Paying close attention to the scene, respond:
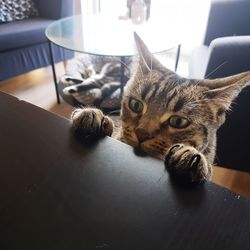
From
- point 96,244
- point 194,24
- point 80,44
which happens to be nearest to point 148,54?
point 96,244

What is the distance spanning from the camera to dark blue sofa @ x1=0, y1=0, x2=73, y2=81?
2064mm

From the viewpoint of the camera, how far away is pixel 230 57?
3.02 ft

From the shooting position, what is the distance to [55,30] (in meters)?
1.89

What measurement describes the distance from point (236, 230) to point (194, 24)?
2447 millimetres

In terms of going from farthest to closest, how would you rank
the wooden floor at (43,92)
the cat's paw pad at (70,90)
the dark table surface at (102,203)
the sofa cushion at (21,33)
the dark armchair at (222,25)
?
the sofa cushion at (21,33), the cat's paw pad at (70,90), the dark armchair at (222,25), the wooden floor at (43,92), the dark table surface at (102,203)

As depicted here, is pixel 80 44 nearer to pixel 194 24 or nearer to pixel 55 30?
pixel 55 30

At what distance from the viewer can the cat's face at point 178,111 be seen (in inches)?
25.4

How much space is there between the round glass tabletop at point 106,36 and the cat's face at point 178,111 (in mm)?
831

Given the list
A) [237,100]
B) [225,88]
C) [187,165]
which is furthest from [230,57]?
[187,165]

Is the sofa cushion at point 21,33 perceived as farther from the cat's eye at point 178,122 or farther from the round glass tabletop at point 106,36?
the cat's eye at point 178,122

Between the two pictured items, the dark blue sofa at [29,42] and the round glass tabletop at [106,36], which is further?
the dark blue sofa at [29,42]

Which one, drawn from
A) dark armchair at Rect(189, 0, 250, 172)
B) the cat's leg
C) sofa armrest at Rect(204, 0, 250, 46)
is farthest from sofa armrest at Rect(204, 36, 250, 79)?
the cat's leg

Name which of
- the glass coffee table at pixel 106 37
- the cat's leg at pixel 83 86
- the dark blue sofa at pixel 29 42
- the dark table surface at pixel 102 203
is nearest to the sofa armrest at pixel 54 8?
the dark blue sofa at pixel 29 42

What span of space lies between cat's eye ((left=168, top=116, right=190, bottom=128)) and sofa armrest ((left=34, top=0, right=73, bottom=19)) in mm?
2245
